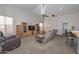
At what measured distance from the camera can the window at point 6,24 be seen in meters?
2.18

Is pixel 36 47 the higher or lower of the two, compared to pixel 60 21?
lower

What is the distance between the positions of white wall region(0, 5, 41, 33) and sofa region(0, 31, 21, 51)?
1.16ft

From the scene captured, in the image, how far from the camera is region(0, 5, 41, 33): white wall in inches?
85.7

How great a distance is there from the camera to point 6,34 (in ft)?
7.14

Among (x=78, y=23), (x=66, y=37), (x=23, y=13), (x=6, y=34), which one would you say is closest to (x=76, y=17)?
(x=78, y=23)

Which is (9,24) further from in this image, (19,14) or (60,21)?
(60,21)

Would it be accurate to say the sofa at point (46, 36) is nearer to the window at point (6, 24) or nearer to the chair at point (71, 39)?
the chair at point (71, 39)

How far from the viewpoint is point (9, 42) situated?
2.19 m

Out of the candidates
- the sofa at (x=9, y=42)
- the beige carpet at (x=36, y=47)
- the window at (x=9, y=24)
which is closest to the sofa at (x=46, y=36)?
the beige carpet at (x=36, y=47)

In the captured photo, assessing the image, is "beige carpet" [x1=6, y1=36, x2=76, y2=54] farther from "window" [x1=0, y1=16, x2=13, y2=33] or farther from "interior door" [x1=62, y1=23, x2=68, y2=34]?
"window" [x1=0, y1=16, x2=13, y2=33]

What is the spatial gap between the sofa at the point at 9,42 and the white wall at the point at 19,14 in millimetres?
352

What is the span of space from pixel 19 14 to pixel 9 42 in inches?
29.5

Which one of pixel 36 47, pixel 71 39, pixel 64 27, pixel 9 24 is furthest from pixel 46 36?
pixel 9 24

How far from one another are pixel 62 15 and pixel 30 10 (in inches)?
34.4
